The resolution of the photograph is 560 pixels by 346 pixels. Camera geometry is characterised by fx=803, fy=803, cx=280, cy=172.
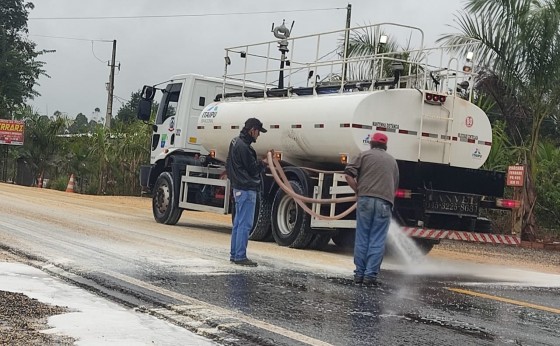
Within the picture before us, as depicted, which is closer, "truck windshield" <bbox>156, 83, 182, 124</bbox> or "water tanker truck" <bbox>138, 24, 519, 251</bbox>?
"water tanker truck" <bbox>138, 24, 519, 251</bbox>

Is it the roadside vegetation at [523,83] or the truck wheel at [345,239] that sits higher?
the roadside vegetation at [523,83]

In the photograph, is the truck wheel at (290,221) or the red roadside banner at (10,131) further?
the red roadside banner at (10,131)

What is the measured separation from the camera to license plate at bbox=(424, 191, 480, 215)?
1197 centimetres

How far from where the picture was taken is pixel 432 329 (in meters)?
6.31

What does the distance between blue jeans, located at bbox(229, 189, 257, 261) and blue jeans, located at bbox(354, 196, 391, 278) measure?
156 centimetres

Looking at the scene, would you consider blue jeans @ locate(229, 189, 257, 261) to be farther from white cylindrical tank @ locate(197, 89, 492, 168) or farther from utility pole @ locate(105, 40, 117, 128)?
utility pole @ locate(105, 40, 117, 128)

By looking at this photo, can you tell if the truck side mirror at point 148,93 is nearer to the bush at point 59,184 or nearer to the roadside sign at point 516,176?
the roadside sign at point 516,176

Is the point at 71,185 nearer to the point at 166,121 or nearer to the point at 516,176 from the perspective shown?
the point at 166,121

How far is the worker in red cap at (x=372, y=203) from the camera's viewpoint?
8930 mm

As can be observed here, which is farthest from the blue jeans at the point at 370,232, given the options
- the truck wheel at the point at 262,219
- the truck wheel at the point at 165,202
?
the truck wheel at the point at 165,202

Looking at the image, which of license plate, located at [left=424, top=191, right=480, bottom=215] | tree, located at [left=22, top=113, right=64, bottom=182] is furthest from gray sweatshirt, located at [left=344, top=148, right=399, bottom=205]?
tree, located at [left=22, top=113, right=64, bottom=182]

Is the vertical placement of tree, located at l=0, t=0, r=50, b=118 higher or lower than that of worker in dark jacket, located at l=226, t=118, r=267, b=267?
higher

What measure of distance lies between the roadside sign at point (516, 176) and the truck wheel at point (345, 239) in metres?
4.34

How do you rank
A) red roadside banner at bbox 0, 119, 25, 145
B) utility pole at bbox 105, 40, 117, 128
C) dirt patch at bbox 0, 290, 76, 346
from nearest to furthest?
dirt patch at bbox 0, 290, 76, 346 < red roadside banner at bbox 0, 119, 25, 145 < utility pole at bbox 105, 40, 117, 128
